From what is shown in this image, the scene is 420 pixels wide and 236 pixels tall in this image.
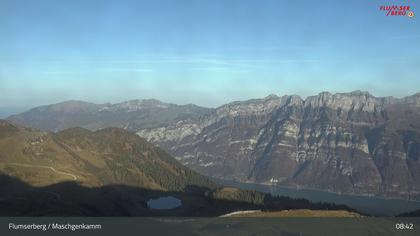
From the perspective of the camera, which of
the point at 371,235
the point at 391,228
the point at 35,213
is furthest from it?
the point at 35,213

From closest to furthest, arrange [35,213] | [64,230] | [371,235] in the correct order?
[64,230] → [371,235] → [35,213]

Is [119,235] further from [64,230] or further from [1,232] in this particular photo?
[1,232]

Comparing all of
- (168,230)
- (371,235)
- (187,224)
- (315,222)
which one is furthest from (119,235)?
(371,235)

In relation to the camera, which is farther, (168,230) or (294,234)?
(168,230)

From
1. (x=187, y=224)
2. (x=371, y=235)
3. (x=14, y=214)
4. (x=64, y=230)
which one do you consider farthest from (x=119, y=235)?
(x=14, y=214)

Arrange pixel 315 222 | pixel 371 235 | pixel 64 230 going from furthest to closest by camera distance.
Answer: pixel 371 235 < pixel 315 222 < pixel 64 230

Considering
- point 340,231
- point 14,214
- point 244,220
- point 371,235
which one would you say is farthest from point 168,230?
point 14,214

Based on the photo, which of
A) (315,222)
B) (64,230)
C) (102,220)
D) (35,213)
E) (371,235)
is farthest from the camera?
(35,213)

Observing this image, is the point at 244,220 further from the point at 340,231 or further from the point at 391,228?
the point at 391,228

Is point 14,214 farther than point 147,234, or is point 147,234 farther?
point 14,214
